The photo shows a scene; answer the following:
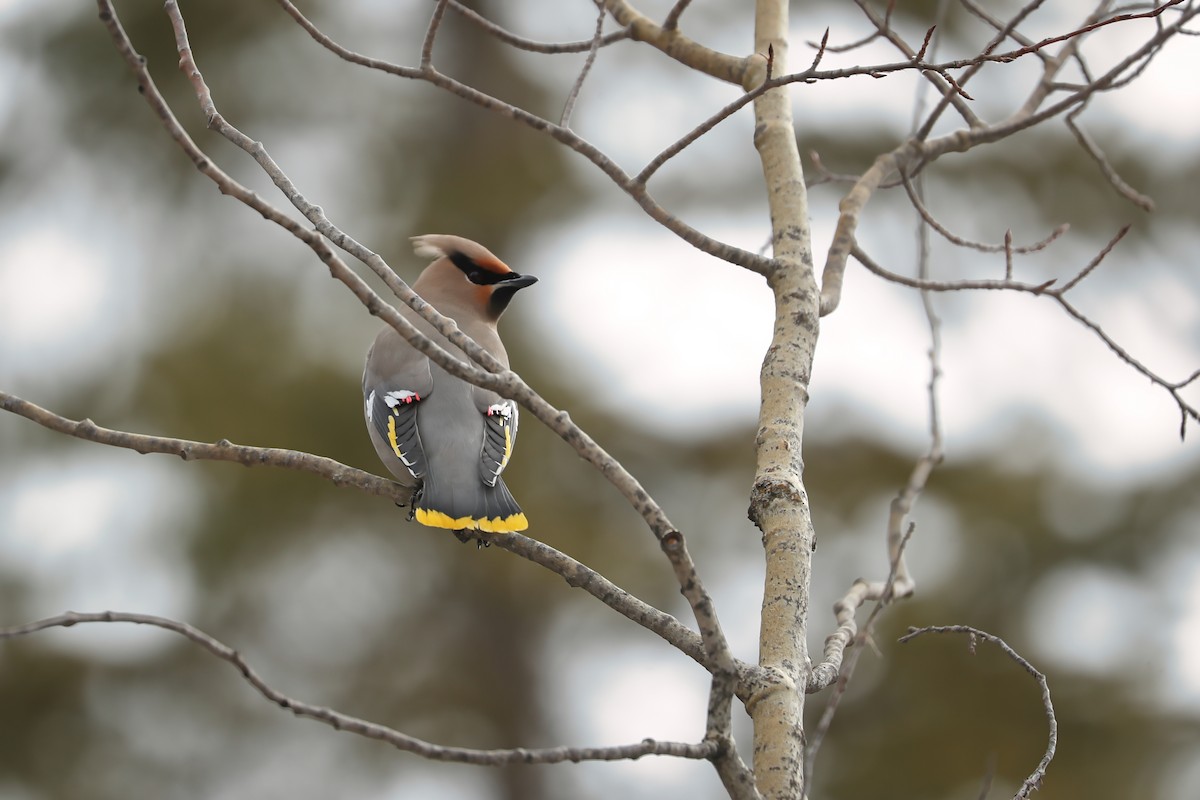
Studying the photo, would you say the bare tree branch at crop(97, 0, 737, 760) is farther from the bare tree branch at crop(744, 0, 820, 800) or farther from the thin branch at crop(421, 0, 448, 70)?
the thin branch at crop(421, 0, 448, 70)

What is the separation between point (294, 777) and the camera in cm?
1088

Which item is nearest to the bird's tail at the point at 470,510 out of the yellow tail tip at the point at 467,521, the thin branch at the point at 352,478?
the yellow tail tip at the point at 467,521

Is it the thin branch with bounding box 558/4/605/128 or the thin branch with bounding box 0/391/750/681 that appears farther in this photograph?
the thin branch with bounding box 558/4/605/128

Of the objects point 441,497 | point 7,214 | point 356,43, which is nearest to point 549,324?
point 356,43

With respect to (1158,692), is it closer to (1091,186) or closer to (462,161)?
(1091,186)

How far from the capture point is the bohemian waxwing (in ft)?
10.0

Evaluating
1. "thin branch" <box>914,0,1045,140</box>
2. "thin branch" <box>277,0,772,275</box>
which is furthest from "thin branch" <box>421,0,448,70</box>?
"thin branch" <box>914,0,1045,140</box>

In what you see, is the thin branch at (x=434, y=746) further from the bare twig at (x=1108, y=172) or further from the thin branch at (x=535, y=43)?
the bare twig at (x=1108, y=172)

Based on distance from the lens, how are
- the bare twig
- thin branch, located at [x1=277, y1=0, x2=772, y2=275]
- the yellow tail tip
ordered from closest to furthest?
thin branch, located at [x1=277, y1=0, x2=772, y2=275], the yellow tail tip, the bare twig

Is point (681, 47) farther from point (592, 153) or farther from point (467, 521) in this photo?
point (467, 521)

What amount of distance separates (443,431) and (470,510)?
344mm

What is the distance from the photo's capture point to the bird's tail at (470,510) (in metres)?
3.00

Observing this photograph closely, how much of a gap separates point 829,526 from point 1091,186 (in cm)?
355

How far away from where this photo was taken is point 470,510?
3.04 metres
